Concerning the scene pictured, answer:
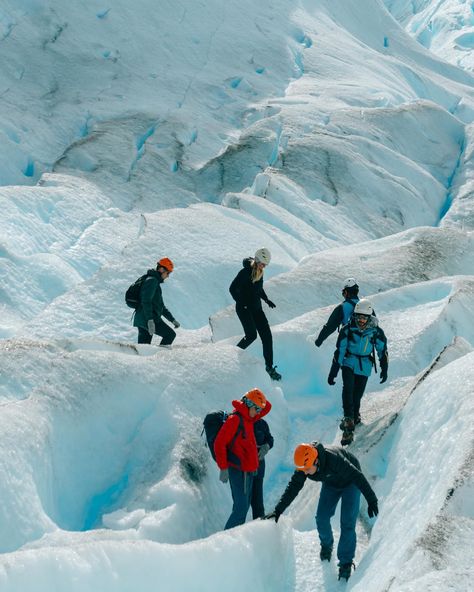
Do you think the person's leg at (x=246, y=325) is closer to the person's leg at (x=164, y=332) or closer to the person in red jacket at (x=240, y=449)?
the person's leg at (x=164, y=332)

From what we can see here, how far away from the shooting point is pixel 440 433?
26.6ft

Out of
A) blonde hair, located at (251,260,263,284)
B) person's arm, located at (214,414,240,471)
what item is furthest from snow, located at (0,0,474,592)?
blonde hair, located at (251,260,263,284)

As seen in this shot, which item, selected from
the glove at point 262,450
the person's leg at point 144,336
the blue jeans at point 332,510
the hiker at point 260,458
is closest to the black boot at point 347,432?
the hiker at point 260,458

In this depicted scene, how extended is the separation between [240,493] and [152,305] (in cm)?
432

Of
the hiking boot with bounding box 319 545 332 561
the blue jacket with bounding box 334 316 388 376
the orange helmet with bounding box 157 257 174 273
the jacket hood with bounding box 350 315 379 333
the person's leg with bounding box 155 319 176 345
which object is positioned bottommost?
the person's leg with bounding box 155 319 176 345

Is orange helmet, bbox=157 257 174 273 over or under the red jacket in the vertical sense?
under

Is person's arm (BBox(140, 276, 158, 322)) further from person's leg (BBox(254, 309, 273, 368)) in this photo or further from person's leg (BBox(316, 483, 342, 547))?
person's leg (BBox(316, 483, 342, 547))

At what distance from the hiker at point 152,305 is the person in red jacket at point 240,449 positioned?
12.8 ft

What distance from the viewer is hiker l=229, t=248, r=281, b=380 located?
37.8ft

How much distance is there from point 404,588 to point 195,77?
33213mm

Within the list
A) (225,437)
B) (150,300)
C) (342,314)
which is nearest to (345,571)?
(225,437)

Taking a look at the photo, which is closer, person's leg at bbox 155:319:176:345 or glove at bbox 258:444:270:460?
glove at bbox 258:444:270:460

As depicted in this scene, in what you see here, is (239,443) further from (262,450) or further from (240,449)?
(262,450)

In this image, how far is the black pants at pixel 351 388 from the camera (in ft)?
32.1
